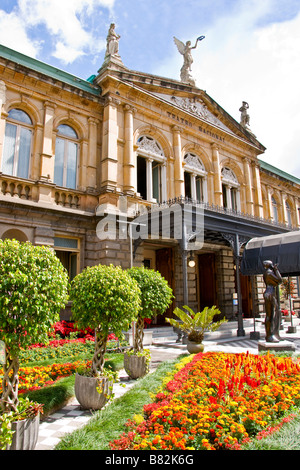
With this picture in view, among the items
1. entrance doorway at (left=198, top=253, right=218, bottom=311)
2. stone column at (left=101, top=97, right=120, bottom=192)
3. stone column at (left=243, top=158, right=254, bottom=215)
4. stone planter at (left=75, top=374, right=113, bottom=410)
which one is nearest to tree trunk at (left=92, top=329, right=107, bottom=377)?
stone planter at (left=75, top=374, right=113, bottom=410)

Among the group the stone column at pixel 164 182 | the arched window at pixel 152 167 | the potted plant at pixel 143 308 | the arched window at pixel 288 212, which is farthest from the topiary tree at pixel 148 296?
the arched window at pixel 288 212

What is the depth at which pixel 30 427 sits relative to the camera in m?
4.06

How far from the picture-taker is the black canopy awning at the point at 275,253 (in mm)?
14930

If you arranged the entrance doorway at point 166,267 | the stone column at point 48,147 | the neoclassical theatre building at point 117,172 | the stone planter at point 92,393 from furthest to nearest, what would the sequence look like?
the entrance doorway at point 166,267, the stone column at point 48,147, the neoclassical theatre building at point 117,172, the stone planter at point 92,393

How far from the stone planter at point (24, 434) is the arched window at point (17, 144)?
11395mm

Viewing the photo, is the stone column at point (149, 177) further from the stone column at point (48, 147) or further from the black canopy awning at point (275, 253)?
the black canopy awning at point (275, 253)

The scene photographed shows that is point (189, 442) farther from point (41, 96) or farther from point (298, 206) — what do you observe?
point (298, 206)

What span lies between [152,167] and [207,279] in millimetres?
7503

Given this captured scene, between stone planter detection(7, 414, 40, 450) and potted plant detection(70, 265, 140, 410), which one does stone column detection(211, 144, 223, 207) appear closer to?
potted plant detection(70, 265, 140, 410)

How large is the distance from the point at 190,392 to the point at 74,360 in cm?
415

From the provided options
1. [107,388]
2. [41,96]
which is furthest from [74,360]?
[41,96]

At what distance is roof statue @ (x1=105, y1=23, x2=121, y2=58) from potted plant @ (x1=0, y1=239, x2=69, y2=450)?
15.5m

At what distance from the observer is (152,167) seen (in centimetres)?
1855

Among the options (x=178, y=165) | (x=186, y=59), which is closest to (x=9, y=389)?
(x=178, y=165)
